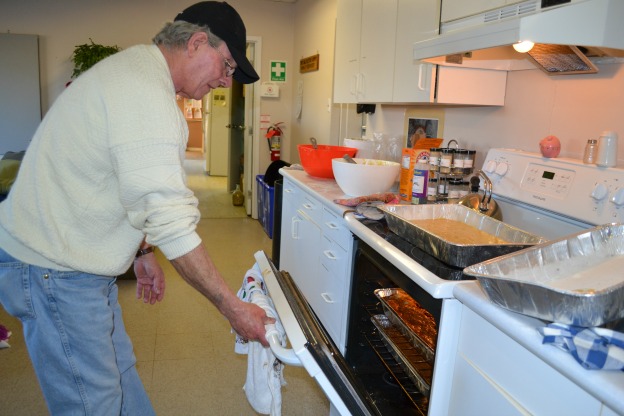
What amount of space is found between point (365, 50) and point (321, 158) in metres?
0.67

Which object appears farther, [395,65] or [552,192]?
[395,65]

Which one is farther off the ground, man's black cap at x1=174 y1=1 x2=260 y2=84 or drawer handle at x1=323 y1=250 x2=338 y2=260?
man's black cap at x1=174 y1=1 x2=260 y2=84

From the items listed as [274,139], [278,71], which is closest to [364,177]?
[274,139]

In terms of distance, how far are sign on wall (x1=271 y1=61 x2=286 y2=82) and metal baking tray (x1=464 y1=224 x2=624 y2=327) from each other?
4756 millimetres

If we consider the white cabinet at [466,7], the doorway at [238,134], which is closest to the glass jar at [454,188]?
the white cabinet at [466,7]

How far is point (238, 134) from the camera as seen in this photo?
700cm

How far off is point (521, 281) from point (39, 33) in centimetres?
555

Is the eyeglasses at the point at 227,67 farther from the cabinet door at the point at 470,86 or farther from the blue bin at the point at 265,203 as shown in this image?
the blue bin at the point at 265,203

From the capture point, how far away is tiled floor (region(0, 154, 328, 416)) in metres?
2.24

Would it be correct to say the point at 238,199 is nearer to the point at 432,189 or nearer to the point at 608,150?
the point at 432,189

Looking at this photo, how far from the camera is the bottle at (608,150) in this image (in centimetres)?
156

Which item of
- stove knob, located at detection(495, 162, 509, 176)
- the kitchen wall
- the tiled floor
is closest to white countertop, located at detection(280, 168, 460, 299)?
stove knob, located at detection(495, 162, 509, 176)

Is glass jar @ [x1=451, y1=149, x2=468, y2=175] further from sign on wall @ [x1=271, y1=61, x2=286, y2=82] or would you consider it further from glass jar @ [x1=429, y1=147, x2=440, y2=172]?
sign on wall @ [x1=271, y1=61, x2=286, y2=82]

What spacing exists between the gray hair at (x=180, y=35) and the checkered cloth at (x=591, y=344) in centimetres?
106
